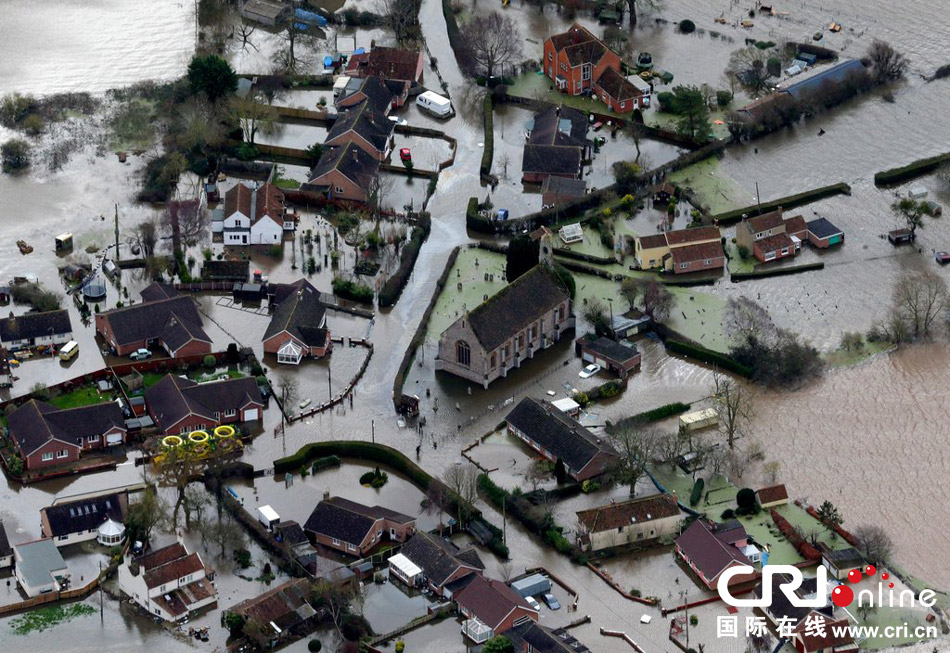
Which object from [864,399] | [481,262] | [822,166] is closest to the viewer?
[864,399]

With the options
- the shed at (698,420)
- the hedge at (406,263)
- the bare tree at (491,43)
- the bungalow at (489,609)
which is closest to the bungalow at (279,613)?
the bungalow at (489,609)

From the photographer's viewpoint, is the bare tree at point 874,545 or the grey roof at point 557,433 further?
the grey roof at point 557,433

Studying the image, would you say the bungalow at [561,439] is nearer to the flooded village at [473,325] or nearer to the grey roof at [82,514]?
the flooded village at [473,325]

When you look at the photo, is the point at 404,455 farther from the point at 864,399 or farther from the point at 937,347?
the point at 937,347

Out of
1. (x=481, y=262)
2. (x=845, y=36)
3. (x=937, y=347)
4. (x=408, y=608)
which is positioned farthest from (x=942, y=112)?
(x=408, y=608)

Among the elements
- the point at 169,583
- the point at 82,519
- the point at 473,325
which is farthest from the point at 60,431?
the point at 473,325

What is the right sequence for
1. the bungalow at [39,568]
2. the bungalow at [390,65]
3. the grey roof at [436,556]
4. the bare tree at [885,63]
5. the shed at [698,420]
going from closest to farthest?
the bungalow at [39,568], the grey roof at [436,556], the shed at [698,420], the bungalow at [390,65], the bare tree at [885,63]

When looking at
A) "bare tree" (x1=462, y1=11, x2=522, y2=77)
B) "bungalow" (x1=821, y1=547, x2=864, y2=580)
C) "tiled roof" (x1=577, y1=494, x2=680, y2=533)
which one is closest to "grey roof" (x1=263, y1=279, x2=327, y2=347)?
"tiled roof" (x1=577, y1=494, x2=680, y2=533)
